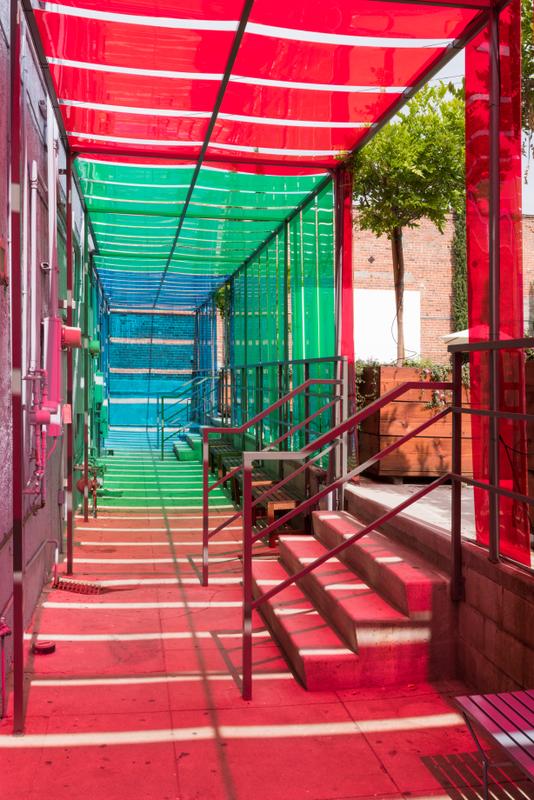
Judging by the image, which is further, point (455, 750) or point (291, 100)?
point (291, 100)

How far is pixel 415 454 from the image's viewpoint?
6.38 metres

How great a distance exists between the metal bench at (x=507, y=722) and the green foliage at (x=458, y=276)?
19.4 metres

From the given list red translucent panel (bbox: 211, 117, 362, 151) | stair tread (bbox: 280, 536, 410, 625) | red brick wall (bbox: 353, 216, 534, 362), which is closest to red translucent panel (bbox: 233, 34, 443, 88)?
red translucent panel (bbox: 211, 117, 362, 151)

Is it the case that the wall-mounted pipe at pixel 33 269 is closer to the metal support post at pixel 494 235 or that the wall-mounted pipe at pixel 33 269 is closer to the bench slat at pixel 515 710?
the metal support post at pixel 494 235

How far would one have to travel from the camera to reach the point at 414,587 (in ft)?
11.6

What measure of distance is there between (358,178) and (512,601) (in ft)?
21.9

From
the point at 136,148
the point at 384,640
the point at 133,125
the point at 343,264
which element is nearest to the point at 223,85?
the point at 133,125

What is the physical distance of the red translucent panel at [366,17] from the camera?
3.68 m

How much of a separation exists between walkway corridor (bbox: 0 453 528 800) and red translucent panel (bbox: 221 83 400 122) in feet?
10.7

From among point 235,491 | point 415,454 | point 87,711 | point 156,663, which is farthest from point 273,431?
point 87,711

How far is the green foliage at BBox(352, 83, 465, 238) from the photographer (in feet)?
28.5

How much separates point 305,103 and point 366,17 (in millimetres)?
1143

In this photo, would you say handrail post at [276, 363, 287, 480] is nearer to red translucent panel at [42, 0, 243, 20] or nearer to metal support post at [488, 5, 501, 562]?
metal support post at [488, 5, 501, 562]

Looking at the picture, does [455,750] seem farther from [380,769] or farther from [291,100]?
[291,100]
